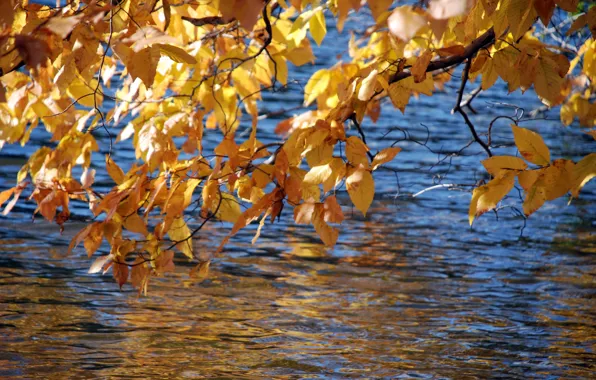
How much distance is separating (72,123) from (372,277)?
2.50 metres

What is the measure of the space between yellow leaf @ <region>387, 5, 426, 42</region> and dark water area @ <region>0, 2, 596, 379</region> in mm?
1282

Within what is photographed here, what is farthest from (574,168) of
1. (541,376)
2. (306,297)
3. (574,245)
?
(574,245)

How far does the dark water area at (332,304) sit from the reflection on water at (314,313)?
12 mm

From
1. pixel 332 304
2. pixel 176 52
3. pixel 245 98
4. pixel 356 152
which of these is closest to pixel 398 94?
pixel 356 152

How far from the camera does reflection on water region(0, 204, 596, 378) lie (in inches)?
158

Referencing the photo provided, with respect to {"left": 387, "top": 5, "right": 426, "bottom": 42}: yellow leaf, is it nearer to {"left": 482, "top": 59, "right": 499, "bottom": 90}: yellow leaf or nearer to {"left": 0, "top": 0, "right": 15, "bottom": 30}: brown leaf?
{"left": 0, "top": 0, "right": 15, "bottom": 30}: brown leaf

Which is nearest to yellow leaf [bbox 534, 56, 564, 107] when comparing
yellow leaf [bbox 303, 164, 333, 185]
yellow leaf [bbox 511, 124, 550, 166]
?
yellow leaf [bbox 511, 124, 550, 166]

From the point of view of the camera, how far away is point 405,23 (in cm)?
166

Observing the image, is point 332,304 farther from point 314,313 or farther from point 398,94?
point 398,94

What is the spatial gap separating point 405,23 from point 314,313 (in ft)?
11.0

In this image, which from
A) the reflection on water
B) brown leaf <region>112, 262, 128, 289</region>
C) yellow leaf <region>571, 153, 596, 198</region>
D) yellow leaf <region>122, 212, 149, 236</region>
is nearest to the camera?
yellow leaf <region>571, 153, 596, 198</region>

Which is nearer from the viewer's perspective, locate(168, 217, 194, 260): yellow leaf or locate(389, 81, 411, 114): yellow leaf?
locate(389, 81, 411, 114): yellow leaf

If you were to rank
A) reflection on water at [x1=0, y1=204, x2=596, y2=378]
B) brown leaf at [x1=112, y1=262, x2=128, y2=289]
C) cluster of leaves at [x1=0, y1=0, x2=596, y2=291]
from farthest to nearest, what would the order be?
reflection on water at [x1=0, y1=204, x2=596, y2=378] < brown leaf at [x1=112, y1=262, x2=128, y2=289] < cluster of leaves at [x1=0, y1=0, x2=596, y2=291]

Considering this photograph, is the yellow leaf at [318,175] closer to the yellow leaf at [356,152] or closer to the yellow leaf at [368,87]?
the yellow leaf at [356,152]
